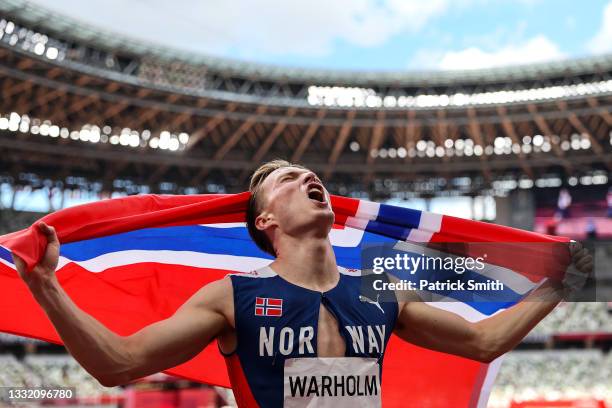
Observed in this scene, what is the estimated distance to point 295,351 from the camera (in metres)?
2.59

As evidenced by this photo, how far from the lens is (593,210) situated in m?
35.2

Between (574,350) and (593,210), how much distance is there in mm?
7514

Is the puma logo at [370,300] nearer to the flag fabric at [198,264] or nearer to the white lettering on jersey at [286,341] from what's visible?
the white lettering on jersey at [286,341]

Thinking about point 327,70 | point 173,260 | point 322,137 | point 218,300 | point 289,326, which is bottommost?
point 289,326

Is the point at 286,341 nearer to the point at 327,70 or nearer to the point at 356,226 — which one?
the point at 356,226

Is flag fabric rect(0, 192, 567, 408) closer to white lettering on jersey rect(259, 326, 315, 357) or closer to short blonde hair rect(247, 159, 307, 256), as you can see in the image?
short blonde hair rect(247, 159, 307, 256)

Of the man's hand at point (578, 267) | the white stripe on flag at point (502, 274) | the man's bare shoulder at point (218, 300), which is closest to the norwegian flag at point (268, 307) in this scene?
the man's bare shoulder at point (218, 300)

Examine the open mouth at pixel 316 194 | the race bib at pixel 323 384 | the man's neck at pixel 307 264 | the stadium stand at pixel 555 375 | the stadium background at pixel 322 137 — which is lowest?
the race bib at pixel 323 384

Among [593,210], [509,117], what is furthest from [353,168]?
[593,210]

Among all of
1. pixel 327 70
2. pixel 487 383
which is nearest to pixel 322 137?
pixel 327 70

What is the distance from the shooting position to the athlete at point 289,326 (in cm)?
237

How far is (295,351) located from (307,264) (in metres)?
0.38

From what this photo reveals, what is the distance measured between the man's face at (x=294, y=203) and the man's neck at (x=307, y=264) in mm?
50

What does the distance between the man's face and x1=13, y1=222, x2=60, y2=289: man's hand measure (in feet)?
3.07
